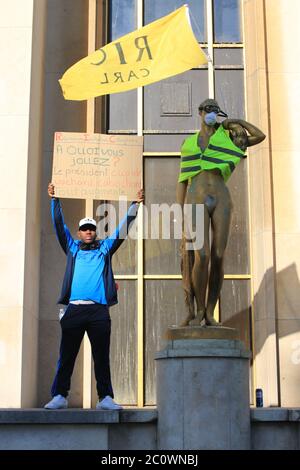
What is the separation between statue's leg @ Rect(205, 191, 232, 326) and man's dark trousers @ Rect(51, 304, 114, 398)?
1.28 metres

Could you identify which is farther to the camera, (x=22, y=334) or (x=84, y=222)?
(x=22, y=334)

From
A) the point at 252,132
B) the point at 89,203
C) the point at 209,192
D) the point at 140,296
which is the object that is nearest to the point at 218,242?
the point at 209,192

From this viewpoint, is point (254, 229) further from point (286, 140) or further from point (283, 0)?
point (283, 0)

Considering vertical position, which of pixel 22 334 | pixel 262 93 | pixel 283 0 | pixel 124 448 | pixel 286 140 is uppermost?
pixel 283 0

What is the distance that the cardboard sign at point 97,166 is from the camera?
8336 mm

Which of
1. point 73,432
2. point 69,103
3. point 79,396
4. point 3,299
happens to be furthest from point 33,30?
point 73,432

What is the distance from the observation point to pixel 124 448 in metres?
6.67

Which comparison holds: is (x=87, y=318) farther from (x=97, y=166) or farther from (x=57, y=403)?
(x=97, y=166)

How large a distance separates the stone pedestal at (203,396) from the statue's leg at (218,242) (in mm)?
680

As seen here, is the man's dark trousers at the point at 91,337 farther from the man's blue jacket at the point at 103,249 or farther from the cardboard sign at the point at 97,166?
the cardboard sign at the point at 97,166

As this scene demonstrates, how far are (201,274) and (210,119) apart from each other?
1701 millimetres

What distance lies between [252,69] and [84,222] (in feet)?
17.4

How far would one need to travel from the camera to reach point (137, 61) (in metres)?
8.16

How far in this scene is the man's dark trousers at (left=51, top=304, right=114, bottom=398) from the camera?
682 cm
